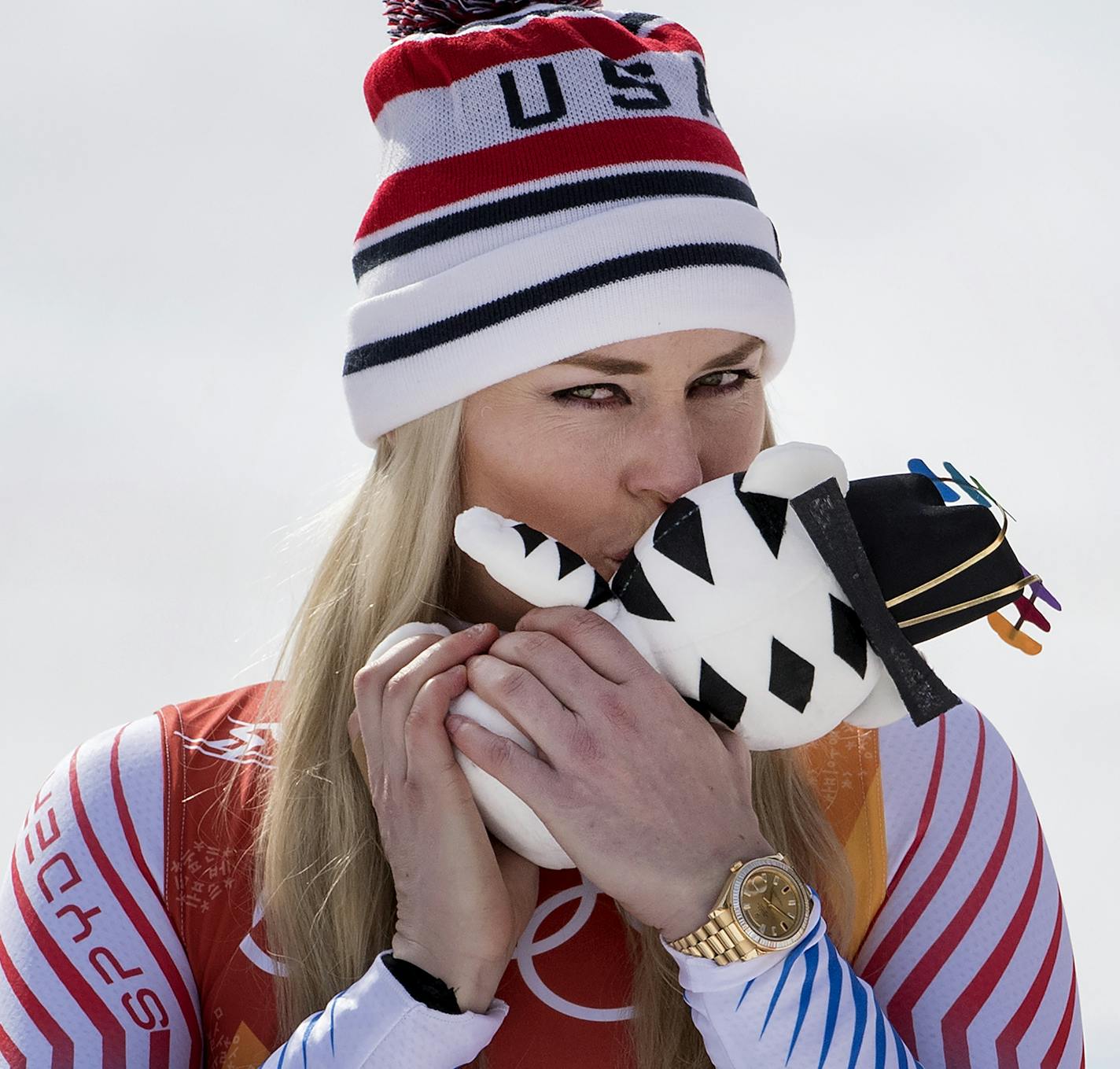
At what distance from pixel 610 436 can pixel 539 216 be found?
0.84ft

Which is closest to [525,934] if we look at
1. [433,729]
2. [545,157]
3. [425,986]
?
[425,986]

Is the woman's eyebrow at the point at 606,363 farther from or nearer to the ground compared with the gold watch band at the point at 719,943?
farther from the ground

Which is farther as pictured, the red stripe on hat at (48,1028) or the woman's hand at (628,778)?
the red stripe on hat at (48,1028)

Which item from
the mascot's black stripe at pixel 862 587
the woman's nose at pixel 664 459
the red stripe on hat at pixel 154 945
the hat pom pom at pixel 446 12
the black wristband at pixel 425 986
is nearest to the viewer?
the mascot's black stripe at pixel 862 587

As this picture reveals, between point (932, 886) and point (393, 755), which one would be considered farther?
point (932, 886)

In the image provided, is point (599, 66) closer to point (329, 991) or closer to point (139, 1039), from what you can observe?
point (329, 991)

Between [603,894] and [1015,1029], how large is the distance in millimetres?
458

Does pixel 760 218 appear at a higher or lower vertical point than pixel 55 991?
higher

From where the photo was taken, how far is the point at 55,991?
150cm

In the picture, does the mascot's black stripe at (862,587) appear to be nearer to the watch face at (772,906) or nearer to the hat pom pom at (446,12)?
the watch face at (772,906)

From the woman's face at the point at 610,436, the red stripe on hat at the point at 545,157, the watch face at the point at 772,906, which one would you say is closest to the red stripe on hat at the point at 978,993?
the watch face at the point at 772,906

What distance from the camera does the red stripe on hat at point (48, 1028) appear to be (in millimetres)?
1471

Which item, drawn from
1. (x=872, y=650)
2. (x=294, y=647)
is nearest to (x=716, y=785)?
(x=872, y=650)

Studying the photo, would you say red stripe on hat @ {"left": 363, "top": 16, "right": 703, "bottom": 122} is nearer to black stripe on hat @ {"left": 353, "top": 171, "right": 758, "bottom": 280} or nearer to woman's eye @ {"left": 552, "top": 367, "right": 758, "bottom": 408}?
black stripe on hat @ {"left": 353, "top": 171, "right": 758, "bottom": 280}
